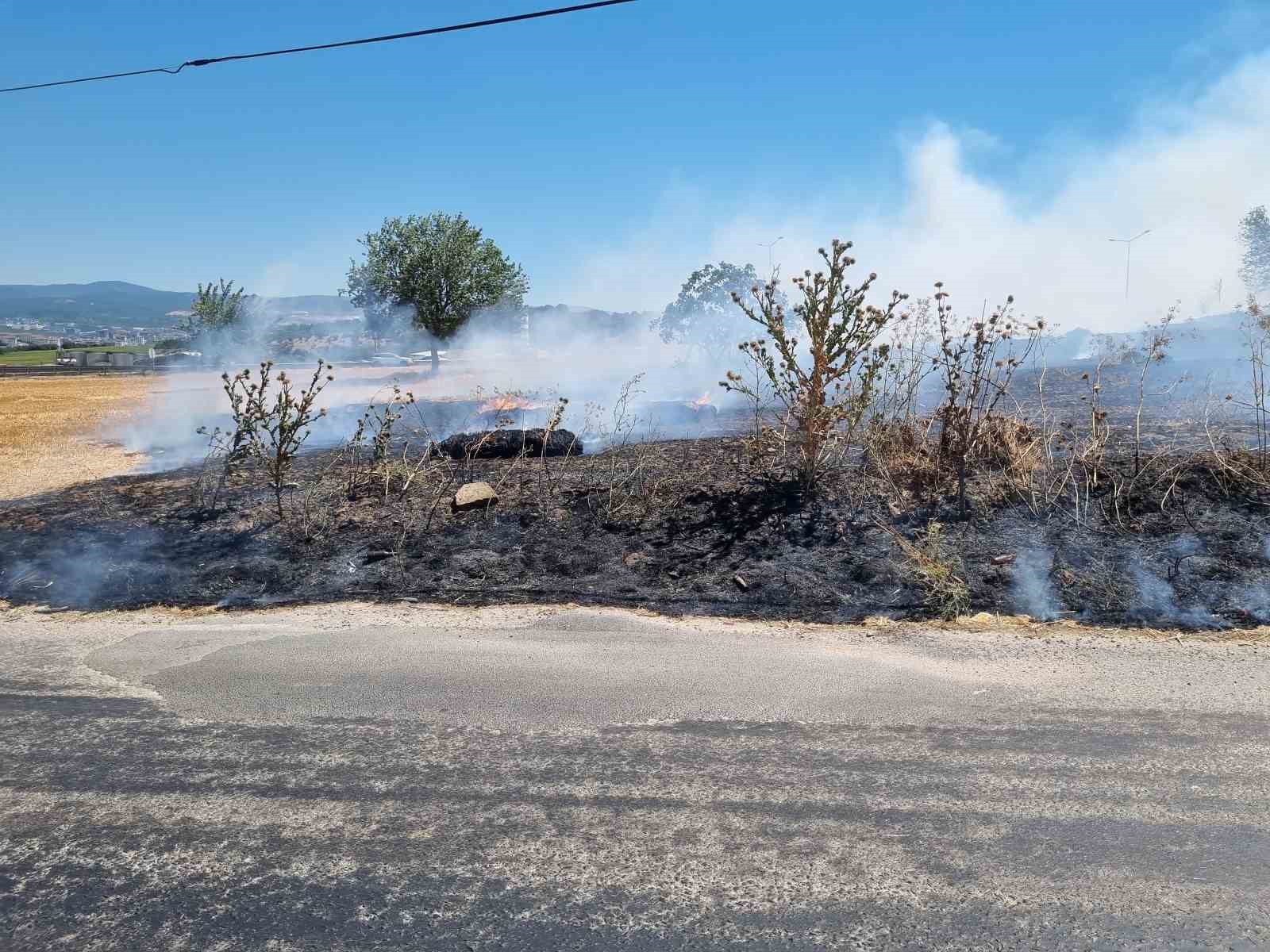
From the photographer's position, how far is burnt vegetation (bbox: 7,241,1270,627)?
6566mm

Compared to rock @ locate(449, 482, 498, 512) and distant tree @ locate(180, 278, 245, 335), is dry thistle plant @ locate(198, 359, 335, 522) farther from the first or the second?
distant tree @ locate(180, 278, 245, 335)

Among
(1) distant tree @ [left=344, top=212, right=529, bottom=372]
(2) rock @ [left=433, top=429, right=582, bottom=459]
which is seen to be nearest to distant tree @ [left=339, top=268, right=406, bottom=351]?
(1) distant tree @ [left=344, top=212, right=529, bottom=372]

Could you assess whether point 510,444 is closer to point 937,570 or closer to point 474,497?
point 474,497

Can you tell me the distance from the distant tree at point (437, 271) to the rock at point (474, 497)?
2570 centimetres

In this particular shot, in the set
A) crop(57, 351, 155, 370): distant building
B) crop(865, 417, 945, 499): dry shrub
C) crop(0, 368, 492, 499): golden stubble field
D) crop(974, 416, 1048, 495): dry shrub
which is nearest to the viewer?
crop(974, 416, 1048, 495): dry shrub

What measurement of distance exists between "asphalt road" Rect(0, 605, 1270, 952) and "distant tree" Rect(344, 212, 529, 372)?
92.5 feet

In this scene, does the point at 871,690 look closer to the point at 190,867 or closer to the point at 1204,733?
the point at 1204,733

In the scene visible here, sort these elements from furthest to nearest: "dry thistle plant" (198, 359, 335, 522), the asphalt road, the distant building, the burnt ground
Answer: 1. the distant building
2. "dry thistle plant" (198, 359, 335, 522)
3. the burnt ground
4. the asphalt road

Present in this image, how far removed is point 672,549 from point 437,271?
27501 millimetres

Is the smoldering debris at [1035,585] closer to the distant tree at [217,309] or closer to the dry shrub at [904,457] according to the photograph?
the dry shrub at [904,457]

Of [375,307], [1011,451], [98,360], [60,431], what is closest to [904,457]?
[1011,451]

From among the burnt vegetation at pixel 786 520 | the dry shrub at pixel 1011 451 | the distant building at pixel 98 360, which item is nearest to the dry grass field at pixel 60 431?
the burnt vegetation at pixel 786 520

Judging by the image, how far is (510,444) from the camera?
10695mm

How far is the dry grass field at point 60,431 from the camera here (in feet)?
40.0
